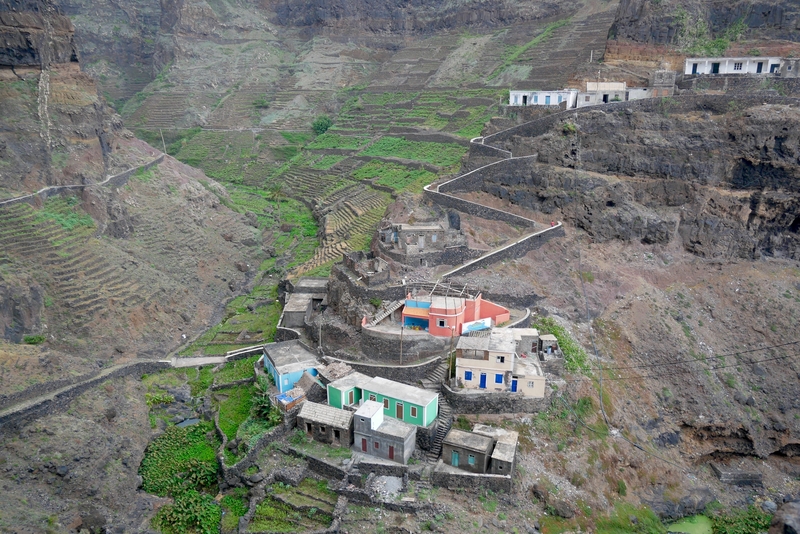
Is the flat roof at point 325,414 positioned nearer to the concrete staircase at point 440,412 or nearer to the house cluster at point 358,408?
the house cluster at point 358,408

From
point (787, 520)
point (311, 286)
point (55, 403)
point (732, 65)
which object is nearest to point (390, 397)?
point (311, 286)

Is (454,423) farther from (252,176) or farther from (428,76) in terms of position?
(428,76)

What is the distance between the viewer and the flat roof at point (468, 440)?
2367 cm

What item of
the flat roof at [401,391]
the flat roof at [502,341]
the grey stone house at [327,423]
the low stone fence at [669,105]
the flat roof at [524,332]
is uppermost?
the low stone fence at [669,105]

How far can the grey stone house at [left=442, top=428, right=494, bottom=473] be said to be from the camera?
23.6 meters

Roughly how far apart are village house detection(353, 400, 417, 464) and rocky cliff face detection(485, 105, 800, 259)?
19450mm

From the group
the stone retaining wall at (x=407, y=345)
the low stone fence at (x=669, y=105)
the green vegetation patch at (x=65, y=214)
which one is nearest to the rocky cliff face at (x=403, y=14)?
the low stone fence at (x=669, y=105)

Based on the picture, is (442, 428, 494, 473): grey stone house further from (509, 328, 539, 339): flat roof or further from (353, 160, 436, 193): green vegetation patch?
(353, 160, 436, 193): green vegetation patch

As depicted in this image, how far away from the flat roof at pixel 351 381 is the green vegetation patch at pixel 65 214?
20.9 m

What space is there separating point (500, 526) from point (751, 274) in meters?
24.7

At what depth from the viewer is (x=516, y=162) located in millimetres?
40531

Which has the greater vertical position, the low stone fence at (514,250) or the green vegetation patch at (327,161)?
the green vegetation patch at (327,161)

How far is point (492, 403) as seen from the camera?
86.5 feet

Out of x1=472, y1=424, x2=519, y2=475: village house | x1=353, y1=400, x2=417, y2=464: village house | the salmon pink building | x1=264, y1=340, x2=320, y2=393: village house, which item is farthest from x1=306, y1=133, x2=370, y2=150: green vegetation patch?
x1=472, y1=424, x2=519, y2=475: village house
